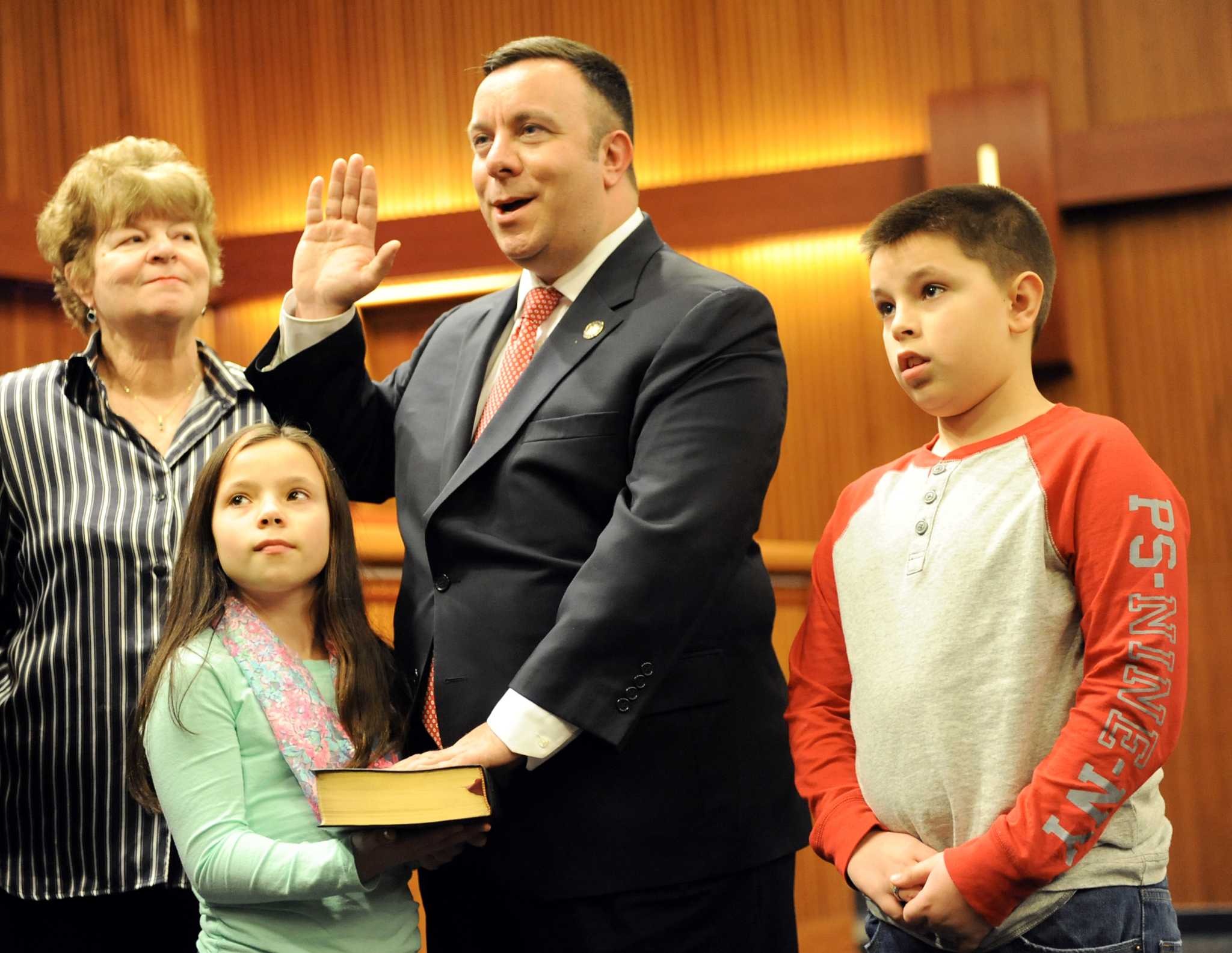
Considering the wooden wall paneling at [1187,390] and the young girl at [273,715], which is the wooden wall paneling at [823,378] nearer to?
the wooden wall paneling at [1187,390]

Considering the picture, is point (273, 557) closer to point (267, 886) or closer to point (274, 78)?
point (267, 886)

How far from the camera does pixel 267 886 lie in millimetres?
1233

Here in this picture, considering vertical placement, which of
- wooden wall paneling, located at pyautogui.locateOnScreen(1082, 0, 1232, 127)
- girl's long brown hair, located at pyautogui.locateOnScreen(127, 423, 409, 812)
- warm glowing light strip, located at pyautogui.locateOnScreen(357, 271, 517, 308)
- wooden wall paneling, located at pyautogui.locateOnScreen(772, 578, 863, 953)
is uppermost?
wooden wall paneling, located at pyautogui.locateOnScreen(1082, 0, 1232, 127)

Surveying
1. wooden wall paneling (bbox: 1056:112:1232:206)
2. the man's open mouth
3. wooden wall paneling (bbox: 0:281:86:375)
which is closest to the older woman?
the man's open mouth

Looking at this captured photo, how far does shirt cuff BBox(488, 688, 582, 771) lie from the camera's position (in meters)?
1.26

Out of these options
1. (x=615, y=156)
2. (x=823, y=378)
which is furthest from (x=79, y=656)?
(x=823, y=378)

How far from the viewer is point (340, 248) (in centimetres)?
159

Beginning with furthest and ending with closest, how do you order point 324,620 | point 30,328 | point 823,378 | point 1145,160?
point 823,378 < point 30,328 < point 1145,160 < point 324,620

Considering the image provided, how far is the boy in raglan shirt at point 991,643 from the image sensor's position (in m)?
1.09

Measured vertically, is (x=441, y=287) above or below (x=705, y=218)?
below

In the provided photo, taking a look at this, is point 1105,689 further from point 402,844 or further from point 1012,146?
point 1012,146

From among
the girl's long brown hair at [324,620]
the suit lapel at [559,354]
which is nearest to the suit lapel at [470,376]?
the suit lapel at [559,354]

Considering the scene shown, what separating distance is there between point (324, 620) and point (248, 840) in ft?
0.86

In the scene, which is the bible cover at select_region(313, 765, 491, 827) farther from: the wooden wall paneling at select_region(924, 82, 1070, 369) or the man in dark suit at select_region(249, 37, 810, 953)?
the wooden wall paneling at select_region(924, 82, 1070, 369)
